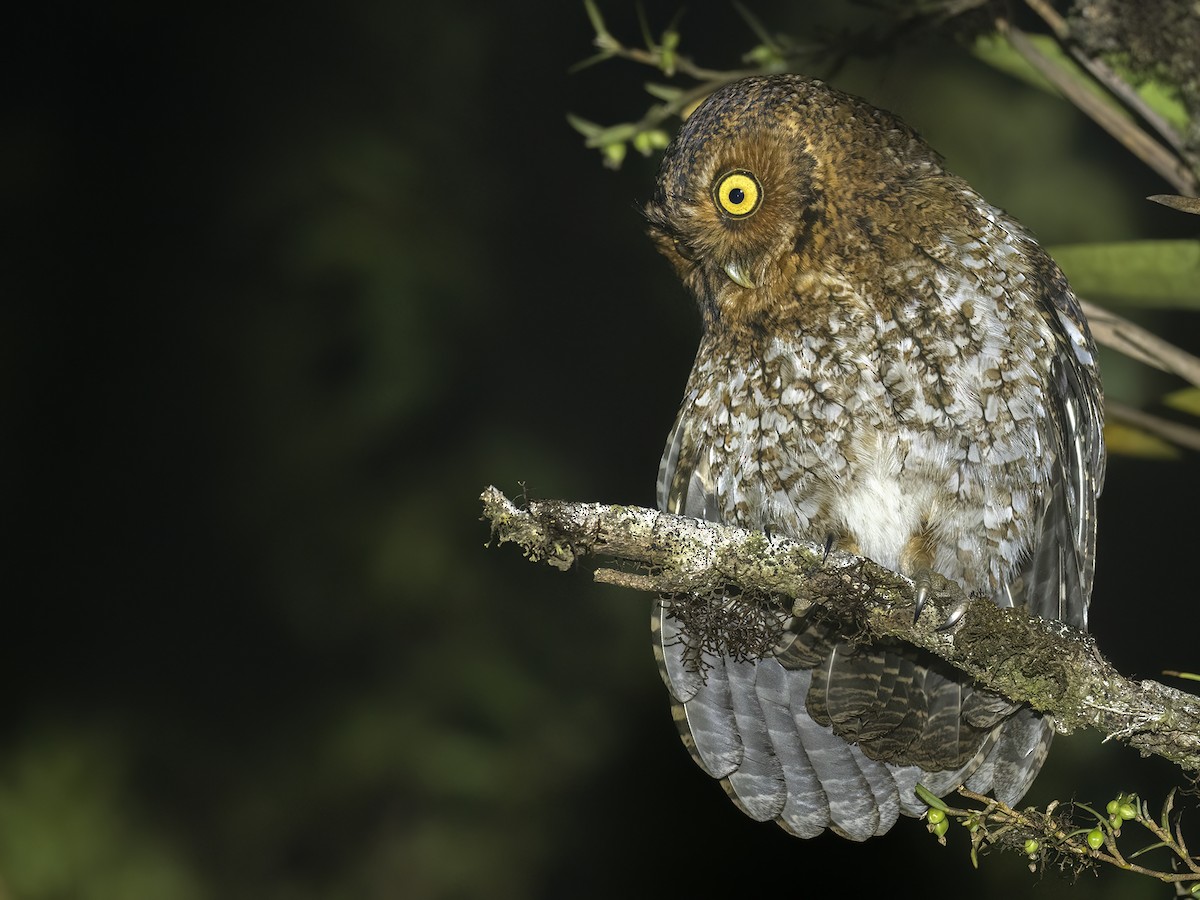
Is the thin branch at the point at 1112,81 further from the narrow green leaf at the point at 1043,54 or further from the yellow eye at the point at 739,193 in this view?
the yellow eye at the point at 739,193

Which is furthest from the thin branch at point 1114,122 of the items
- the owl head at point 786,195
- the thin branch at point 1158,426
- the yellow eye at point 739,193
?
the yellow eye at point 739,193

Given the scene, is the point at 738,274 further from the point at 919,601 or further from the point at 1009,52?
the point at 1009,52

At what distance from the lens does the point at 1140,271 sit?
4.99ft

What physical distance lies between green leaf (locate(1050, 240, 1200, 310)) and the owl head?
1.44 ft

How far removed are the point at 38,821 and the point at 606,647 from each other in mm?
1169

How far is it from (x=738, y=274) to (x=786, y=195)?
0.10 metres

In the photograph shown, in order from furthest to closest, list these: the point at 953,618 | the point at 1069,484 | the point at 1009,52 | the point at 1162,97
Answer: the point at 1009,52 < the point at 1162,97 < the point at 1069,484 < the point at 953,618

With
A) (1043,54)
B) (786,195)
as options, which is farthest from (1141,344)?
(786,195)

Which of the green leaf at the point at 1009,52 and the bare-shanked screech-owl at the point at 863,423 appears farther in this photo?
the green leaf at the point at 1009,52

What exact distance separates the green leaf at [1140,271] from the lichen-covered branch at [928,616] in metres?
0.69

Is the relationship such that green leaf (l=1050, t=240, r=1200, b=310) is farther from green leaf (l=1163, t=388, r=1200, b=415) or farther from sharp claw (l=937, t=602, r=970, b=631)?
sharp claw (l=937, t=602, r=970, b=631)

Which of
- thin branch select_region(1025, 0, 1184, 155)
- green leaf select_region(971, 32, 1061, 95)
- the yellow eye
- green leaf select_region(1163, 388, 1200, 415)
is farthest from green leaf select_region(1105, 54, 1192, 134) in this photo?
the yellow eye

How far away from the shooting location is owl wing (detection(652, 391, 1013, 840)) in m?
1.29

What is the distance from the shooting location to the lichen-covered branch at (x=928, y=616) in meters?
0.97
